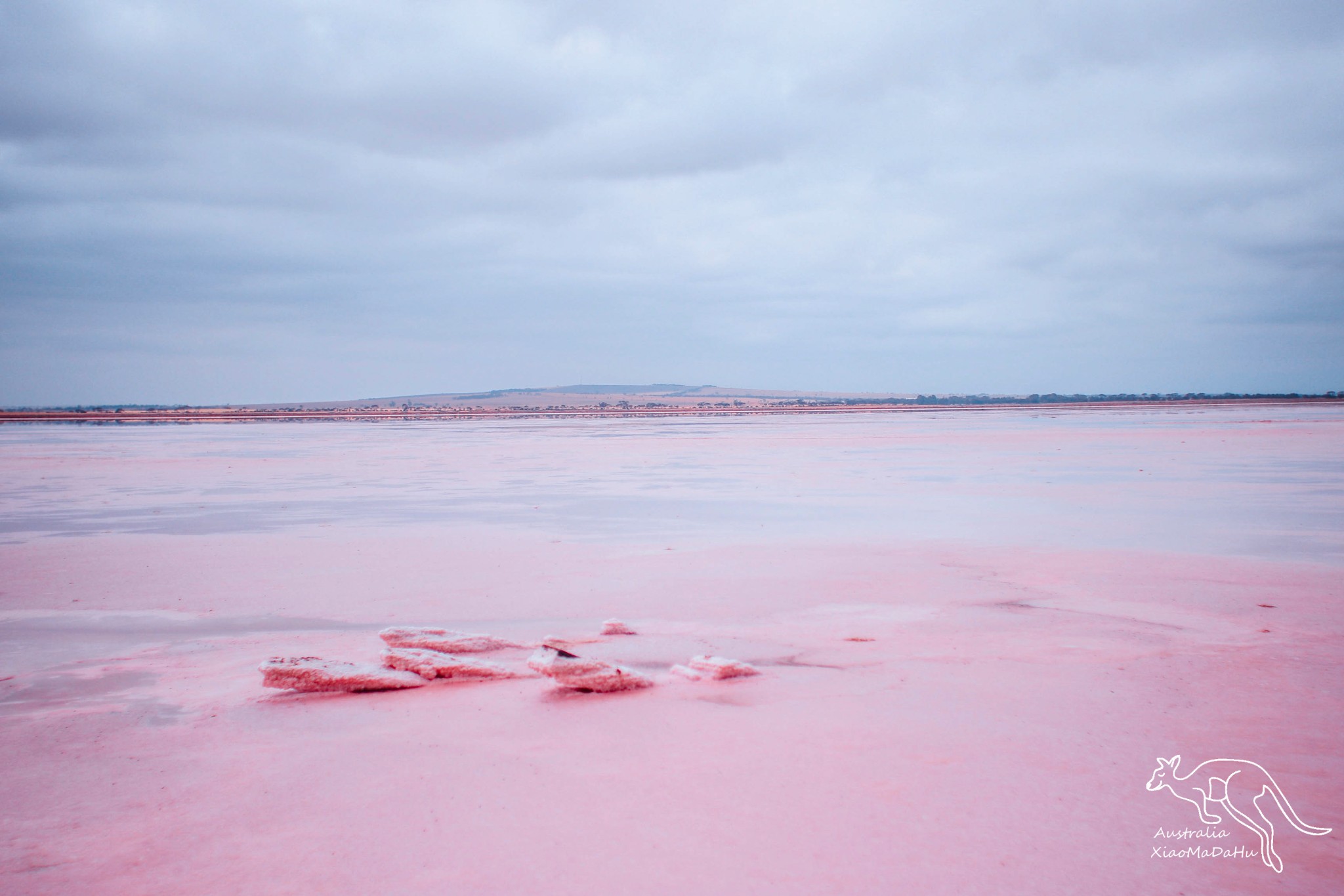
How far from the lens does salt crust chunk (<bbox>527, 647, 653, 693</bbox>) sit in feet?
17.3

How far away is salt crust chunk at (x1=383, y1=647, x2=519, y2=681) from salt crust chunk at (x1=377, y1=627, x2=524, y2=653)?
22cm

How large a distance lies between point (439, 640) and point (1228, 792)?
5222 mm

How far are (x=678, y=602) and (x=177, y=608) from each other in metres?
5.18

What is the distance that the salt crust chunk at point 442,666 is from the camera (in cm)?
564

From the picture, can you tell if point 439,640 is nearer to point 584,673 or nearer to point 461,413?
point 584,673

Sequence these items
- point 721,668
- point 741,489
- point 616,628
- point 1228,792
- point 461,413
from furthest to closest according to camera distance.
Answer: point 461,413, point 741,489, point 616,628, point 721,668, point 1228,792

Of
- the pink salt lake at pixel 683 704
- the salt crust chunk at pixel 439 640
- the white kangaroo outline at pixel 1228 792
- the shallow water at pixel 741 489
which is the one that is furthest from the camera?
the shallow water at pixel 741 489

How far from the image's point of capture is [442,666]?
5.65 metres

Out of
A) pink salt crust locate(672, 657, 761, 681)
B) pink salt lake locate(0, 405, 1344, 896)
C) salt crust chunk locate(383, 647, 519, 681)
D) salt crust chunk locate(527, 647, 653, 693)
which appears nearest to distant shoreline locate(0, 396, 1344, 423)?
pink salt lake locate(0, 405, 1344, 896)

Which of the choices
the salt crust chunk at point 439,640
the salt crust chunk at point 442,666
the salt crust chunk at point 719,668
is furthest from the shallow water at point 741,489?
the salt crust chunk at point 442,666

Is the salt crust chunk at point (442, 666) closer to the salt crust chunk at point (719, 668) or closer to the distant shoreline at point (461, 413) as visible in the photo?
the salt crust chunk at point (719, 668)

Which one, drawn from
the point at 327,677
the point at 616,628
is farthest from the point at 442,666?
the point at 616,628

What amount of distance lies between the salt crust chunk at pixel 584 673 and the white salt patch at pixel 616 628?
1276 mm

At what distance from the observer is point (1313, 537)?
10.4m
